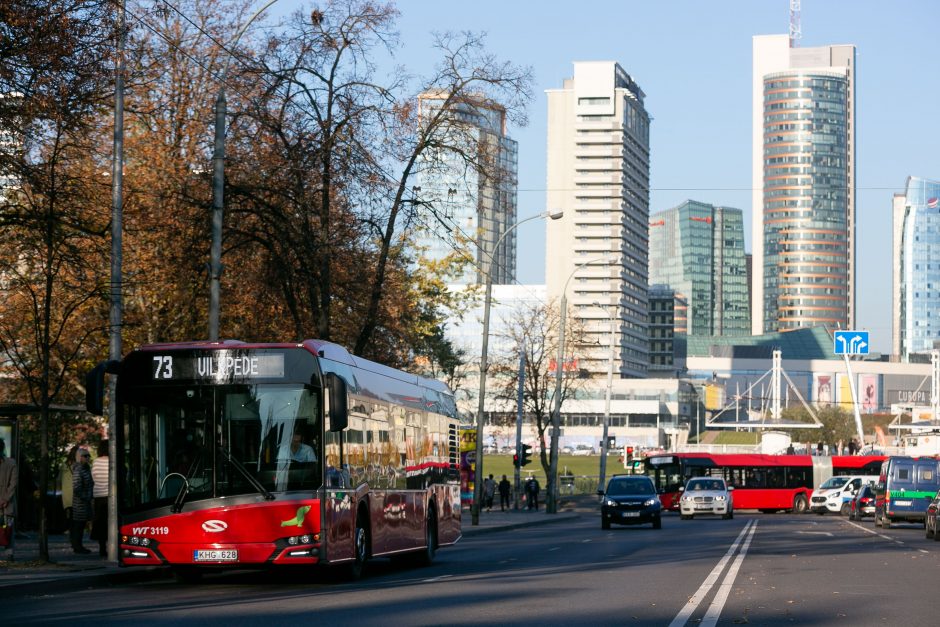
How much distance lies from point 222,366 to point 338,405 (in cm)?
175

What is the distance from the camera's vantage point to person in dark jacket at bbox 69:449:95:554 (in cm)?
2261

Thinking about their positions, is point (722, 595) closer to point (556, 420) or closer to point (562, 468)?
point (556, 420)

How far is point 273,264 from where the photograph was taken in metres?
30.3

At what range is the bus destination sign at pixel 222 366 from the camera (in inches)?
681

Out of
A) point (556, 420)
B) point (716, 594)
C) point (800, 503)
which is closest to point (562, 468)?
point (800, 503)

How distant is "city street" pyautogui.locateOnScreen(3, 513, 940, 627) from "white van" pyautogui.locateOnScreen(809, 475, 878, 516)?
126 ft

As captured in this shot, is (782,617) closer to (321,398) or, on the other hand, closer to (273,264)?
(321,398)

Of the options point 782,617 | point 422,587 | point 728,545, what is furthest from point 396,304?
point 782,617

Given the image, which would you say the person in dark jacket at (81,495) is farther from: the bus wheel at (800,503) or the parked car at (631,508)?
the bus wheel at (800,503)

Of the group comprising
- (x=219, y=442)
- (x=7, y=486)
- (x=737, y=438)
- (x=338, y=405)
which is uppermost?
(x=338, y=405)

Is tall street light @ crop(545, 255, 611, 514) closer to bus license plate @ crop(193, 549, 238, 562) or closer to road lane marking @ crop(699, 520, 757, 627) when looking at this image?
road lane marking @ crop(699, 520, 757, 627)

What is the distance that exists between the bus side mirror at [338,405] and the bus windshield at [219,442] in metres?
0.68

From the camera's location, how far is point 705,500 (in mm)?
55094

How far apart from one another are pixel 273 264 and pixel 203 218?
1958 millimetres
